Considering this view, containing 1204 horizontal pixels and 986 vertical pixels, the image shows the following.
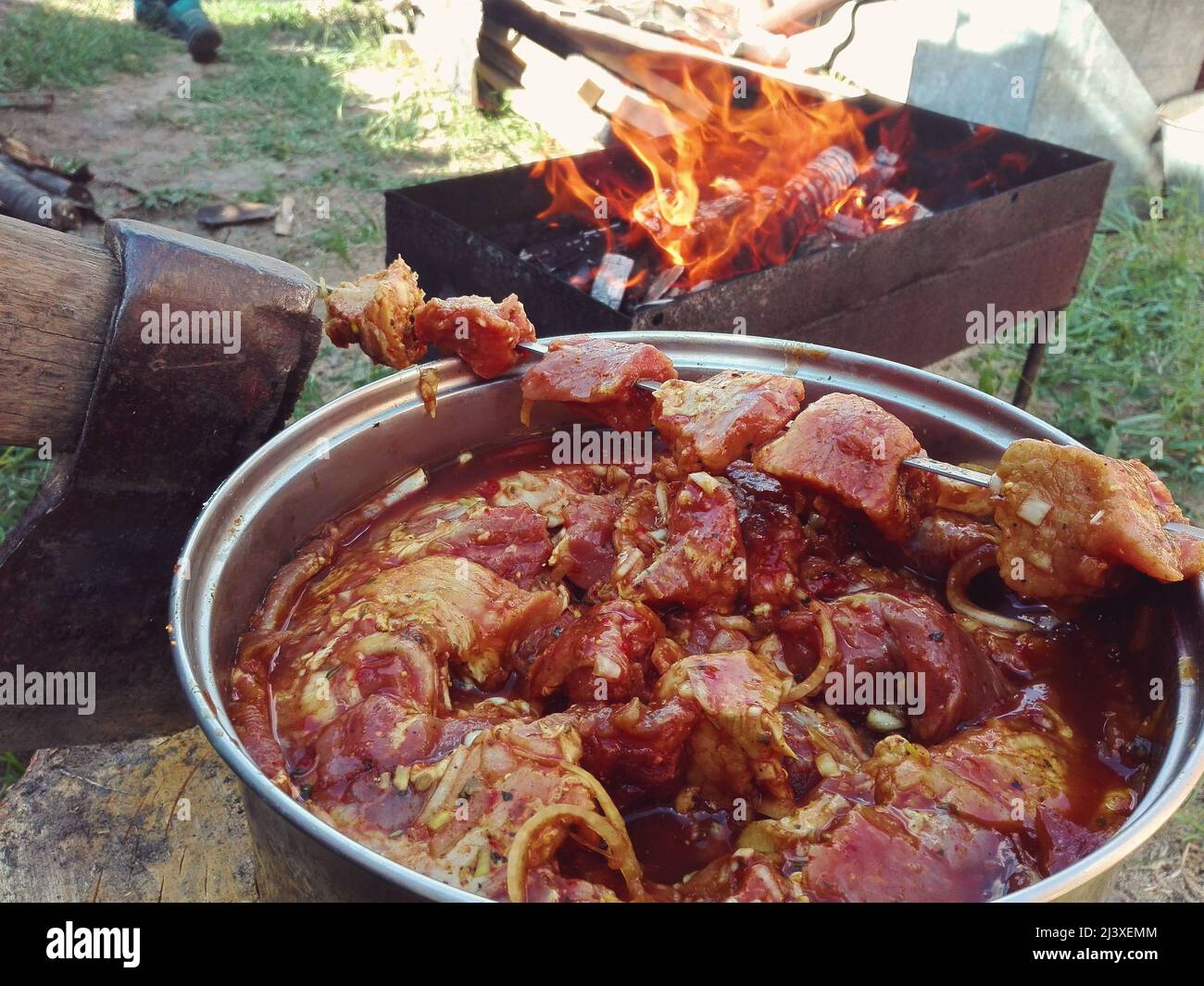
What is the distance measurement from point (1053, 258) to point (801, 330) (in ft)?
6.61

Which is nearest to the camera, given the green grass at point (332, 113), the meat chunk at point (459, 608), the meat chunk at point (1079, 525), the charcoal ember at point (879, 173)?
the meat chunk at point (1079, 525)

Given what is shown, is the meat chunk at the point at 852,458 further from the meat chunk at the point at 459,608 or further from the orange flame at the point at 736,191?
the orange flame at the point at 736,191

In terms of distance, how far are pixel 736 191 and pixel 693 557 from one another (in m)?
3.59

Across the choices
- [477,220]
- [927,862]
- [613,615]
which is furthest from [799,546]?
[477,220]

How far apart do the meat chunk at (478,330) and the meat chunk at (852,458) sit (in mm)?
920

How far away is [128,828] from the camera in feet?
9.78

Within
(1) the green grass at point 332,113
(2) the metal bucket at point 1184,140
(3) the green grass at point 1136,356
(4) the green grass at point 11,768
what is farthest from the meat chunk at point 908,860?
(2) the metal bucket at point 1184,140

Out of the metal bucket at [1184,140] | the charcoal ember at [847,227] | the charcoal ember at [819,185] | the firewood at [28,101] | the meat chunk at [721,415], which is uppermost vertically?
the metal bucket at [1184,140]

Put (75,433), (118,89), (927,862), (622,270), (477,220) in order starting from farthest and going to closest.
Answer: (118,89) < (477,220) < (622,270) < (75,433) < (927,862)

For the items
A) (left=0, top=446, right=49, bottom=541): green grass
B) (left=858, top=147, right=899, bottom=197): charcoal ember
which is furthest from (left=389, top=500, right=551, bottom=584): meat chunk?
(left=858, top=147, right=899, bottom=197): charcoal ember

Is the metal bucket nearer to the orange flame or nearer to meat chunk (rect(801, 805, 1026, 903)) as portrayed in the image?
the orange flame

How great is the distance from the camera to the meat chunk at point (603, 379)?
2916 millimetres

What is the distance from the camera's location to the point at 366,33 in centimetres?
1184

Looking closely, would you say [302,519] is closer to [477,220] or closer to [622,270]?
[622,270]
